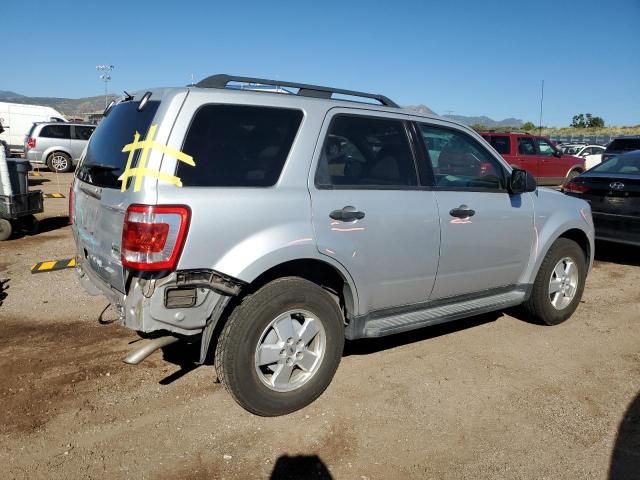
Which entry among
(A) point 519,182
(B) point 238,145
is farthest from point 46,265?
(A) point 519,182

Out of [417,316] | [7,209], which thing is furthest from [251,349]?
[7,209]

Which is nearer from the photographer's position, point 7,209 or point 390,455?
point 390,455

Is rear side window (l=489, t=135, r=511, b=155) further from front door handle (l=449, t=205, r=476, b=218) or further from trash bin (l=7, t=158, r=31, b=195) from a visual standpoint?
front door handle (l=449, t=205, r=476, b=218)

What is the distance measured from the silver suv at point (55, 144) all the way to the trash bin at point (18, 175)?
1170cm

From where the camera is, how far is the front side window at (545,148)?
16469 millimetres

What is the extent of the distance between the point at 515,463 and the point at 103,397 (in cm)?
257

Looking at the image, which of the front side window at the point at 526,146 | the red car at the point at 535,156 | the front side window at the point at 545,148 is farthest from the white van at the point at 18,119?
the front side window at the point at 545,148

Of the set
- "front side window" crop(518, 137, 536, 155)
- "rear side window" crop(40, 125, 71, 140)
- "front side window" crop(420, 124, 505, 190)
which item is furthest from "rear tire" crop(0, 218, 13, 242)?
"front side window" crop(518, 137, 536, 155)

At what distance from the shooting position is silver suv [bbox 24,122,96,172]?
62.1 feet

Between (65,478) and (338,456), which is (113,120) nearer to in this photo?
(65,478)

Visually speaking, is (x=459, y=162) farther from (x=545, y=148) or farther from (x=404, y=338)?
(x=545, y=148)

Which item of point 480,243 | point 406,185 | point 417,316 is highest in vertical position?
point 406,185

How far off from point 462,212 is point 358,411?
1.63 m

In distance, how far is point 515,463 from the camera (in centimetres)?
292
